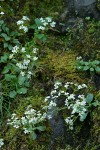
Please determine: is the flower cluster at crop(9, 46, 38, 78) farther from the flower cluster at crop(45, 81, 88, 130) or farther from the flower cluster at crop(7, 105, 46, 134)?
the flower cluster at crop(7, 105, 46, 134)

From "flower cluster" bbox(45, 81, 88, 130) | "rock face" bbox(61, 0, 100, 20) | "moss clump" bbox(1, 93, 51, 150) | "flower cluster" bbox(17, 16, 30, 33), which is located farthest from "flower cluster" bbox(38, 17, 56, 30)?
"moss clump" bbox(1, 93, 51, 150)

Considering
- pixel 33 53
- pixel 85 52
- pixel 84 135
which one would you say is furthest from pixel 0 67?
pixel 84 135

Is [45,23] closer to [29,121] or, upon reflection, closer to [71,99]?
[71,99]

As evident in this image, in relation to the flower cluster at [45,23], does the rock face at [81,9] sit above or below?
above

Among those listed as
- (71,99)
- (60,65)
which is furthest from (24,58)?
(71,99)

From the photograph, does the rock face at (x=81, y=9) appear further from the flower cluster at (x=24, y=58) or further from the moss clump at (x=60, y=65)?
the flower cluster at (x=24, y=58)

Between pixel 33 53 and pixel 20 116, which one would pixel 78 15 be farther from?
pixel 20 116

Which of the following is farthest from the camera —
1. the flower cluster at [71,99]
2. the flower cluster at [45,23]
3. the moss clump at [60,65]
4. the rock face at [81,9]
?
the rock face at [81,9]

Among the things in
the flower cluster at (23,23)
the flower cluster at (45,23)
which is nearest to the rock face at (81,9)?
the flower cluster at (45,23)
